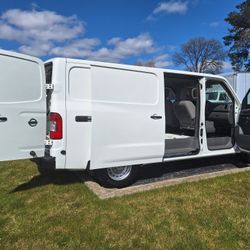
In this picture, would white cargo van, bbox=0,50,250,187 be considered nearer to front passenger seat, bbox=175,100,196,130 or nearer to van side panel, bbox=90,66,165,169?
van side panel, bbox=90,66,165,169

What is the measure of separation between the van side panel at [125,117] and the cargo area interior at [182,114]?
0.54 metres

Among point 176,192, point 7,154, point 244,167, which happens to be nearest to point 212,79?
point 244,167

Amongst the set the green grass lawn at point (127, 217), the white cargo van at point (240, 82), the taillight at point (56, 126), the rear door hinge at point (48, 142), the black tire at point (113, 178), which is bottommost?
the green grass lawn at point (127, 217)

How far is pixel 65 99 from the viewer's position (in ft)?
14.9

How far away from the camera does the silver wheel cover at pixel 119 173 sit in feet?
17.1

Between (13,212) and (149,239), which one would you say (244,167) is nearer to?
(149,239)

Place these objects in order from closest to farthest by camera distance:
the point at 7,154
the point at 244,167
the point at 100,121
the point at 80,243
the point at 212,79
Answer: the point at 80,243 → the point at 7,154 → the point at 100,121 → the point at 212,79 → the point at 244,167

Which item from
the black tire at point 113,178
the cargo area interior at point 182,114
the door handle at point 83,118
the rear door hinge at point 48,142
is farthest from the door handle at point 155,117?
the rear door hinge at point 48,142

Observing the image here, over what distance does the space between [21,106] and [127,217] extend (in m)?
2.20

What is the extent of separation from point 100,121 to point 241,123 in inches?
124

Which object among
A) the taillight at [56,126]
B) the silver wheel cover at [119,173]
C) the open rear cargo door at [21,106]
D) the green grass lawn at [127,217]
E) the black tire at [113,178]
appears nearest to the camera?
the green grass lawn at [127,217]

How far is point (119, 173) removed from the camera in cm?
534

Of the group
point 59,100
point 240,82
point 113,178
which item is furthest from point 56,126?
point 240,82

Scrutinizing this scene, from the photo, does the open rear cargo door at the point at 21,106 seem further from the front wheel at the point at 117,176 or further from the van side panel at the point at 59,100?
the front wheel at the point at 117,176
